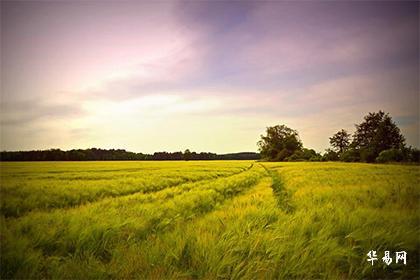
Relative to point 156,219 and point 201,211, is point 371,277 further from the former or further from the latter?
point 201,211

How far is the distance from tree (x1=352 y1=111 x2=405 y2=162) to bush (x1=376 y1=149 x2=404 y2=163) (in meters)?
0.15

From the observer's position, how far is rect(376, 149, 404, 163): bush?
8013 millimetres

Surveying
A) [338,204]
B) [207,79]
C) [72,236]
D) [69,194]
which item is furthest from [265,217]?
[69,194]

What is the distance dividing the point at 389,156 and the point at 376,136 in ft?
8.93

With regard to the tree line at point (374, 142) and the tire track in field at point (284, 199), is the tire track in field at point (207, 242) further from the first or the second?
the tree line at point (374, 142)

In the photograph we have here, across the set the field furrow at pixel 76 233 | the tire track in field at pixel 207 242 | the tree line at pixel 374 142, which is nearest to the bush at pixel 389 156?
the tree line at pixel 374 142

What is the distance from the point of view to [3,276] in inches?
111

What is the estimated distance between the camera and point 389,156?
8898mm

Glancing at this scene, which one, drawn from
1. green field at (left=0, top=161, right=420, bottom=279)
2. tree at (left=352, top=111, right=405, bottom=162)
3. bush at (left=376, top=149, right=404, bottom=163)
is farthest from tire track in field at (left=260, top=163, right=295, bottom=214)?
bush at (left=376, top=149, right=404, bottom=163)

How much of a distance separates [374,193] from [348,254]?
128 inches

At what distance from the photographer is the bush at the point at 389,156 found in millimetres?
8013

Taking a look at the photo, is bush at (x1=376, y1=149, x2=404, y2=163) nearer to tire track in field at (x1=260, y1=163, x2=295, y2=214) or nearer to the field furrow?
tire track in field at (x1=260, y1=163, x2=295, y2=214)

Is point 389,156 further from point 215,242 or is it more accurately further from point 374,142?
point 215,242

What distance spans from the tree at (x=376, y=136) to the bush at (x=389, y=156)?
0.48 feet
